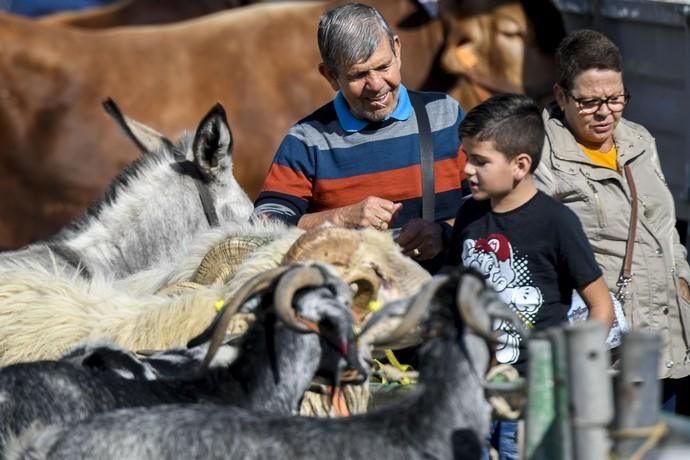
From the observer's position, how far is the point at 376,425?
10.5 feet

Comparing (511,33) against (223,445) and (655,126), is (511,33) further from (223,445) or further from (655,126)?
(223,445)

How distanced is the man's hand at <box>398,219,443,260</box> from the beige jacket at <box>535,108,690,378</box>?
400 mm

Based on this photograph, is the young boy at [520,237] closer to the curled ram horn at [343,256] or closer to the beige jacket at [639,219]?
the curled ram horn at [343,256]

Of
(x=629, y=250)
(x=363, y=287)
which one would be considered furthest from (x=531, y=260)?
(x=629, y=250)

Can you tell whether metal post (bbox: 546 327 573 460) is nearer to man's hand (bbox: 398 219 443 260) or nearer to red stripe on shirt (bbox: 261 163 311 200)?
man's hand (bbox: 398 219 443 260)

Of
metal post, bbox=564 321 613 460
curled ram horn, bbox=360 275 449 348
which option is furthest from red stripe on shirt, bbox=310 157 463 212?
metal post, bbox=564 321 613 460

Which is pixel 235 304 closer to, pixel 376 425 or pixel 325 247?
pixel 376 425

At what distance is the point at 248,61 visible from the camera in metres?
10.5

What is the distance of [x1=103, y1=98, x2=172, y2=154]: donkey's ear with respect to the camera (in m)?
5.82

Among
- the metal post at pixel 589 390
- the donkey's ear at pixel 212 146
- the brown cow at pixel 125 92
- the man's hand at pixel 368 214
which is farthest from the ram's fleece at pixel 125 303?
the brown cow at pixel 125 92

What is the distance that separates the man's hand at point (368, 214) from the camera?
4.62m

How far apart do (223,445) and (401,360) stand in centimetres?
176

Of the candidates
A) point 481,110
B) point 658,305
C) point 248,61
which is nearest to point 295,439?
point 481,110

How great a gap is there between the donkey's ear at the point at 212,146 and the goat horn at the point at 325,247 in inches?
55.0
